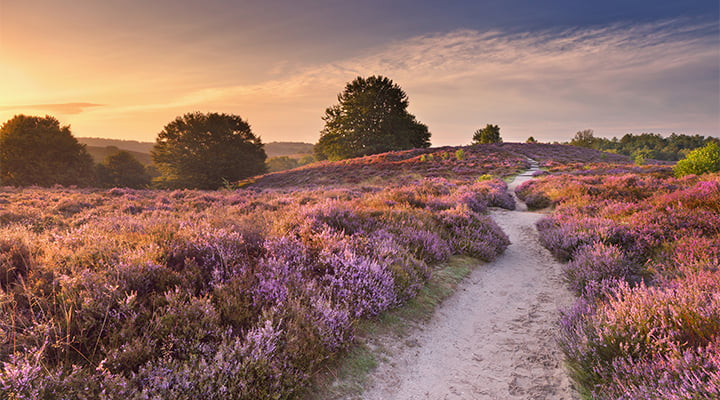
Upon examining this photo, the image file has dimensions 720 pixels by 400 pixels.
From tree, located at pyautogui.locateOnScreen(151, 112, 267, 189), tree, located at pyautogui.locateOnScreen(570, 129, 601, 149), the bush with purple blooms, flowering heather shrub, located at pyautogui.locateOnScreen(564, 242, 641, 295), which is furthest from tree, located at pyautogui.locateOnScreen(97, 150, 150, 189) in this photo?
tree, located at pyautogui.locateOnScreen(570, 129, 601, 149)

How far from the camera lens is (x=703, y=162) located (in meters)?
16.8

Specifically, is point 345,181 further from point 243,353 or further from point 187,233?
point 243,353

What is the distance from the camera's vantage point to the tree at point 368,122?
55.5 metres

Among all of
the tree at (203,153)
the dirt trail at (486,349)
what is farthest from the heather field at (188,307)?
the tree at (203,153)

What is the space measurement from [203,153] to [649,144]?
147 m

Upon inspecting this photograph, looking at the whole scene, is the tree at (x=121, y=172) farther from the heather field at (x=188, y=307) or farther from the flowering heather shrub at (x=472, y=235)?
the flowering heather shrub at (x=472, y=235)

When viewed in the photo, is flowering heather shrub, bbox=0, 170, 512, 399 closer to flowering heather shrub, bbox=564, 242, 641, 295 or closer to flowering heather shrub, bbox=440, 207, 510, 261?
flowering heather shrub, bbox=440, 207, 510, 261

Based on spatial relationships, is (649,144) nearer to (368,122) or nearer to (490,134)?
(490,134)

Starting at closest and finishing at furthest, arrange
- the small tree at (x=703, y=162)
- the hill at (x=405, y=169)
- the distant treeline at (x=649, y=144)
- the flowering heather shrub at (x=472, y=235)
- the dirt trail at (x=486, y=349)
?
the dirt trail at (x=486, y=349) → the flowering heather shrub at (x=472, y=235) → the small tree at (x=703, y=162) → the hill at (x=405, y=169) → the distant treeline at (x=649, y=144)

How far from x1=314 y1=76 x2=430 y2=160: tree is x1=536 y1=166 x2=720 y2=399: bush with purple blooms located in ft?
161

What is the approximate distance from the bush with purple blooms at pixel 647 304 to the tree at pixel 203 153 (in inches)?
1538

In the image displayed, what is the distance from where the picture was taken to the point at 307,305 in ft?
11.3

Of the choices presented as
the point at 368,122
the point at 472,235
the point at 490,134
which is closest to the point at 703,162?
the point at 472,235

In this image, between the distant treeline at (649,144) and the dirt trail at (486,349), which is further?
the distant treeline at (649,144)
